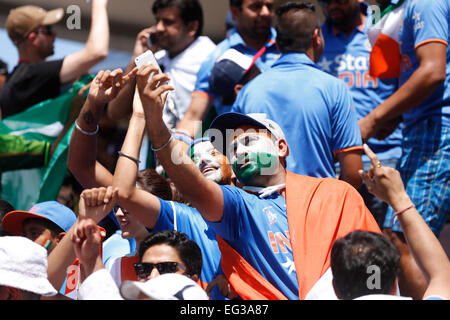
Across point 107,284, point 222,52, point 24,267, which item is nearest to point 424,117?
point 222,52

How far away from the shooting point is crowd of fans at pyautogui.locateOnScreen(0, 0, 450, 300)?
2.75 meters

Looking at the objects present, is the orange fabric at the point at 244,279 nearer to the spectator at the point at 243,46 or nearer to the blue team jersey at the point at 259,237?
the blue team jersey at the point at 259,237

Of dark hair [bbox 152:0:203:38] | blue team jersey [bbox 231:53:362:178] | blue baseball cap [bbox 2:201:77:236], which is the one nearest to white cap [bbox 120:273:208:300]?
blue baseball cap [bbox 2:201:77:236]

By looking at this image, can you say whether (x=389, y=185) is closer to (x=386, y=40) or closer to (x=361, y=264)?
(x=361, y=264)

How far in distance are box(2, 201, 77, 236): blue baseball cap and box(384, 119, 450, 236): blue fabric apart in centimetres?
185

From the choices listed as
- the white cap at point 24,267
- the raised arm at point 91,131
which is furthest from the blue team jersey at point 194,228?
the white cap at point 24,267

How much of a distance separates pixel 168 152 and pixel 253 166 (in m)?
0.52

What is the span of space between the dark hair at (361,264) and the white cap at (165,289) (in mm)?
514

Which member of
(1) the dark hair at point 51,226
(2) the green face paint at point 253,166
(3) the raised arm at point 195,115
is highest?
(2) the green face paint at point 253,166

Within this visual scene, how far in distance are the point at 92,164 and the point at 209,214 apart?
37.1 inches

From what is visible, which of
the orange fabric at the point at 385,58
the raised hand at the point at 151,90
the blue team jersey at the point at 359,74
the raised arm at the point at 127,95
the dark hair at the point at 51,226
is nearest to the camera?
the raised hand at the point at 151,90

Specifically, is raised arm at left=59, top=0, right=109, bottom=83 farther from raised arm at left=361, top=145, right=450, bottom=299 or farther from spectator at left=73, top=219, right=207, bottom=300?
raised arm at left=361, top=145, right=450, bottom=299

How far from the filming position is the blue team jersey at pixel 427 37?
4.15 meters
